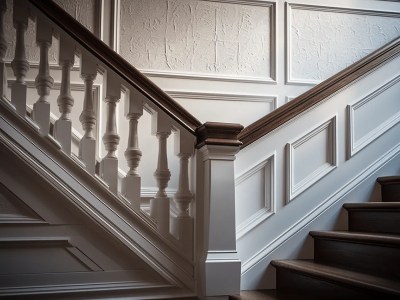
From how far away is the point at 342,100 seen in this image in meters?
2.49

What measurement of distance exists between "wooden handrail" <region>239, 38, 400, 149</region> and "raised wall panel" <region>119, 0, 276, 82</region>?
71 cm

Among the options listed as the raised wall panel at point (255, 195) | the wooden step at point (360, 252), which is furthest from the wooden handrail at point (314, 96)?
the wooden step at point (360, 252)

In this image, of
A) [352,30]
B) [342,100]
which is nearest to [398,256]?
[342,100]

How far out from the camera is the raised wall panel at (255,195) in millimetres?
2189

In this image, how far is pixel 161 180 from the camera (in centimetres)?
204

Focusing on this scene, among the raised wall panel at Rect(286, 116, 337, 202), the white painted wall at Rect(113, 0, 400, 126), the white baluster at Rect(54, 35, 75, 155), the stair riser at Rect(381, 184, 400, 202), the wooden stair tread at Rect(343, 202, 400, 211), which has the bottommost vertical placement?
the wooden stair tread at Rect(343, 202, 400, 211)

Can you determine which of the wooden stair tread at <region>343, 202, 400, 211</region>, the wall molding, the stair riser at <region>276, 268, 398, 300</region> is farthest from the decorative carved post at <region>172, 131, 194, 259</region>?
the wooden stair tread at <region>343, 202, 400, 211</region>

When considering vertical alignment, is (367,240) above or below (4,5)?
below

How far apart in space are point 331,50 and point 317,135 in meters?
1.04

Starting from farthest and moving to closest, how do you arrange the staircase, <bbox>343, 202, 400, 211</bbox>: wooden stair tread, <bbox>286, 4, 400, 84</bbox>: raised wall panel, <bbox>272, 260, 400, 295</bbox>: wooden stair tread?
<bbox>286, 4, 400, 84</bbox>: raised wall panel < <bbox>343, 202, 400, 211</bbox>: wooden stair tread < the staircase < <bbox>272, 260, 400, 295</bbox>: wooden stair tread

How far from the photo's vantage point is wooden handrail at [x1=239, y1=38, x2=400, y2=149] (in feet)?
7.24

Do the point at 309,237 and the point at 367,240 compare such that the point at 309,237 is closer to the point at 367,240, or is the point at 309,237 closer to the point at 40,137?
the point at 367,240

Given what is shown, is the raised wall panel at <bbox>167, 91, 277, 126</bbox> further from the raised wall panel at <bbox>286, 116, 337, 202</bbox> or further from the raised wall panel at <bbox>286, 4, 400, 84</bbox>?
the raised wall panel at <bbox>286, 116, 337, 202</bbox>

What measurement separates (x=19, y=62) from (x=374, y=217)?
1663 millimetres
